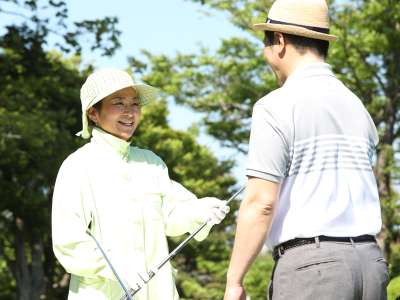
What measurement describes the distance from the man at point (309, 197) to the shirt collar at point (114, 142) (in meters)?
1.48


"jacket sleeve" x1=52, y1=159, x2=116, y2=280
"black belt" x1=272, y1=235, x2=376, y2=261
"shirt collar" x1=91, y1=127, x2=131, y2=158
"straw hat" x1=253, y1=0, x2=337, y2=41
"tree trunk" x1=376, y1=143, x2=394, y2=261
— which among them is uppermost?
"straw hat" x1=253, y1=0, x2=337, y2=41

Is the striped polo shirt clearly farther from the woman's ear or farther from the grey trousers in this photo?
the woman's ear

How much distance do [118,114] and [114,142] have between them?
152 mm

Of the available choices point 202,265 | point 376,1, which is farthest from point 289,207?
point 202,265

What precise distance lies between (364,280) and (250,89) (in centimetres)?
2350

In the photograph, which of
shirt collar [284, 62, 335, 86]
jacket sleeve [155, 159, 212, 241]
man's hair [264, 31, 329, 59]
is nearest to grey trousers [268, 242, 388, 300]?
shirt collar [284, 62, 335, 86]

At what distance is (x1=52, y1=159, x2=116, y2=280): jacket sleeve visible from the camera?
14.2 ft

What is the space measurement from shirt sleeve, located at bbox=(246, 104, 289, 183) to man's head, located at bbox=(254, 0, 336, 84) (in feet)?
0.77

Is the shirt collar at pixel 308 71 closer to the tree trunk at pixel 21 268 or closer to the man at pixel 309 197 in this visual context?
the man at pixel 309 197

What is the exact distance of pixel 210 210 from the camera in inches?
180

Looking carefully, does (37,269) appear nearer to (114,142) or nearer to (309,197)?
(114,142)

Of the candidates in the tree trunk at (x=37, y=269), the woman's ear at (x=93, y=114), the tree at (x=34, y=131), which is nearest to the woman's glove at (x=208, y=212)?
the woman's ear at (x=93, y=114)

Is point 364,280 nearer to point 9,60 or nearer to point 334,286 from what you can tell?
point 334,286

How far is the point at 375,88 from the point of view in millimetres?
25672
